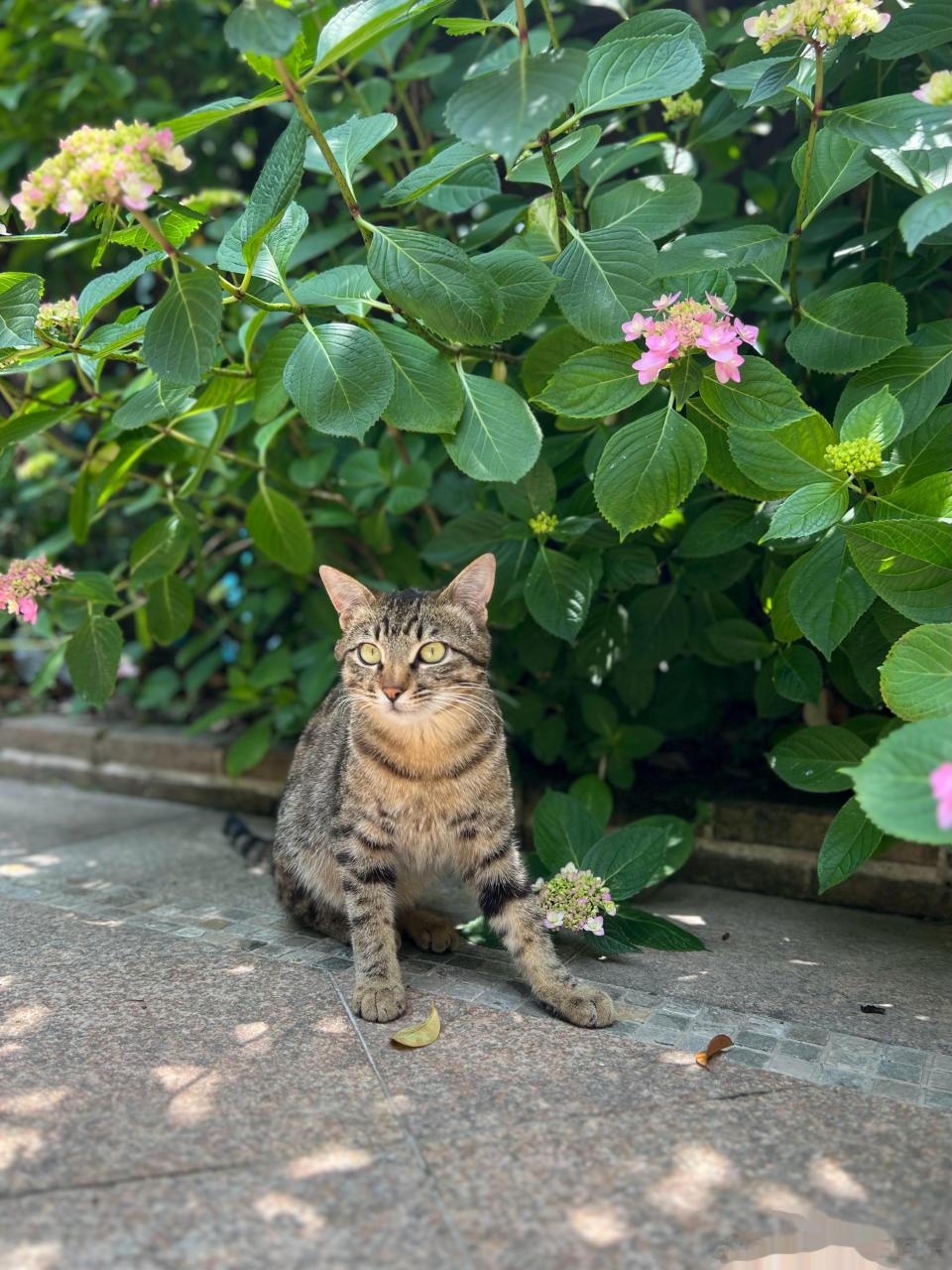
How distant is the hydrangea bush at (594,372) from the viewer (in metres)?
2.25

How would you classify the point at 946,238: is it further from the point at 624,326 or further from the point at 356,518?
the point at 356,518

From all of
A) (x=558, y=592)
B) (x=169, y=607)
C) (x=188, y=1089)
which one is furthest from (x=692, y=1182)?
(x=169, y=607)

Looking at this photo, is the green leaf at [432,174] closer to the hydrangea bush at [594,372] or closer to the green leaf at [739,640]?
the hydrangea bush at [594,372]

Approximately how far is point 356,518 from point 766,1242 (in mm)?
2743

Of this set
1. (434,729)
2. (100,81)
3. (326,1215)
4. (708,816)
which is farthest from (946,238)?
(100,81)

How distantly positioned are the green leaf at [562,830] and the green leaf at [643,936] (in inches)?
8.7

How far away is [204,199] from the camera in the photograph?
11.5 ft

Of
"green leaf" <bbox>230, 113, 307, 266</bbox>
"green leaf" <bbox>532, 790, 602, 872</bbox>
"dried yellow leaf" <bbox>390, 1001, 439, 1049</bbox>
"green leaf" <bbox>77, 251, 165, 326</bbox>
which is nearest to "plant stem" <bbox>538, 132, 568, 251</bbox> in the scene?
"green leaf" <bbox>230, 113, 307, 266</bbox>

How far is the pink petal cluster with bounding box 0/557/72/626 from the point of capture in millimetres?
2975

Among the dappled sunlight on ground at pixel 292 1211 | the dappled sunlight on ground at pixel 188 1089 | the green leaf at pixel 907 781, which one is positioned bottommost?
the dappled sunlight on ground at pixel 188 1089

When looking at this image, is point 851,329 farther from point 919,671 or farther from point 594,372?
point 919,671

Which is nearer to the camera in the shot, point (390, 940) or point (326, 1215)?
point (326, 1215)

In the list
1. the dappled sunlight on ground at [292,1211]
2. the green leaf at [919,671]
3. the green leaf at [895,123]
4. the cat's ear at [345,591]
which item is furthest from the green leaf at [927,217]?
the dappled sunlight on ground at [292,1211]

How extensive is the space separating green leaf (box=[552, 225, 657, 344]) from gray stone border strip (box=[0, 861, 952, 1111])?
5.16 feet
